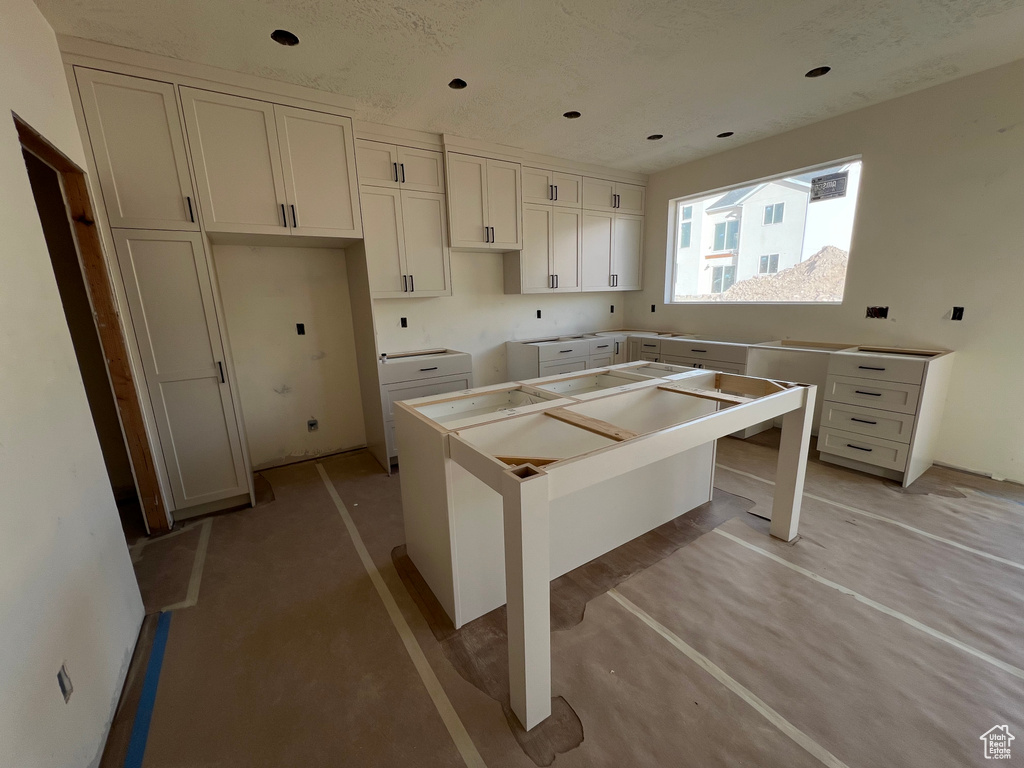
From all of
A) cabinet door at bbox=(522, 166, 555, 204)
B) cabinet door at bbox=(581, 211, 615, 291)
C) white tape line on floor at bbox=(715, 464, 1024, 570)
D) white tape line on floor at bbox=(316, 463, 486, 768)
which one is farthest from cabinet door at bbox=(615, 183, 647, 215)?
white tape line on floor at bbox=(316, 463, 486, 768)

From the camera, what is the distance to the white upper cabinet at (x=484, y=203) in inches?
136

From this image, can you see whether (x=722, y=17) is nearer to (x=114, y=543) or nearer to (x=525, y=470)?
(x=525, y=470)

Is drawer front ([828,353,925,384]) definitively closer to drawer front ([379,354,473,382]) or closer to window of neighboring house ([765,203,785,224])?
window of neighboring house ([765,203,785,224])

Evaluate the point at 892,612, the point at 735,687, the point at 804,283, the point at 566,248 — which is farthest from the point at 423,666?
the point at 804,283

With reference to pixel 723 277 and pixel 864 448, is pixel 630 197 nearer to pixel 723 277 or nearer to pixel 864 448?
pixel 723 277

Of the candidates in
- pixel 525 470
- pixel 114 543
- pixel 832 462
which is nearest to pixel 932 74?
pixel 832 462

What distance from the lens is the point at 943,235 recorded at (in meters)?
2.83

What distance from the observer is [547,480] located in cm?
114

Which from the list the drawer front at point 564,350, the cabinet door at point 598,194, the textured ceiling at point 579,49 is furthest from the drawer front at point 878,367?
the cabinet door at point 598,194

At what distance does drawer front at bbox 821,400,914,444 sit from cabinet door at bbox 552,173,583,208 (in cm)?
298

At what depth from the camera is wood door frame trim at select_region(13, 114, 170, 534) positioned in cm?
200

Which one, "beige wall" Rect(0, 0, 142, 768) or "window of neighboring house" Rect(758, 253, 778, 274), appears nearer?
"beige wall" Rect(0, 0, 142, 768)

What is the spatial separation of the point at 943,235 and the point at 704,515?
270cm

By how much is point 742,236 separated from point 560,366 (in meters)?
2.49
